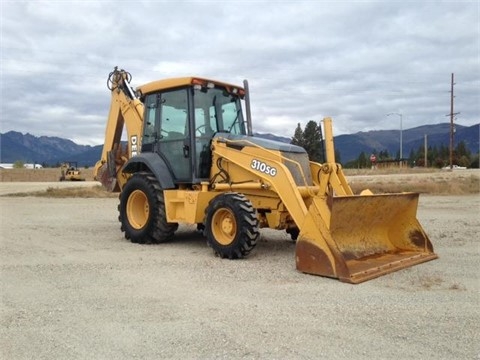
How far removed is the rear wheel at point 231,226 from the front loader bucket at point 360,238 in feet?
3.05

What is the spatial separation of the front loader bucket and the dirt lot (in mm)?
197

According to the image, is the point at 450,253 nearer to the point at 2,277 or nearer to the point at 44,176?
the point at 2,277

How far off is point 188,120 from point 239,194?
1961 mm

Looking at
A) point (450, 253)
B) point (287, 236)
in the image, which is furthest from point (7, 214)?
point (450, 253)

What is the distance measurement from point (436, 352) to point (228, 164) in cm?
526

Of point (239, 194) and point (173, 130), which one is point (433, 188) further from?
point (239, 194)

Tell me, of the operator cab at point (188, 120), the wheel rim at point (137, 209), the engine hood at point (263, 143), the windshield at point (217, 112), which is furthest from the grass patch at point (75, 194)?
the engine hood at point (263, 143)

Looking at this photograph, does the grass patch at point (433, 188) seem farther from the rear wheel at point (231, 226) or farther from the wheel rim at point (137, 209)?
the rear wheel at point (231, 226)

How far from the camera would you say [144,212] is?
9852mm

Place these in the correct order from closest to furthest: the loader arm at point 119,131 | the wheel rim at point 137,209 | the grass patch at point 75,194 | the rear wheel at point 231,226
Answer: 1. the rear wheel at point 231,226
2. the wheel rim at point 137,209
3. the loader arm at point 119,131
4. the grass patch at point 75,194

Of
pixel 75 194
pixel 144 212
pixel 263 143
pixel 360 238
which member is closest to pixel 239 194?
pixel 263 143

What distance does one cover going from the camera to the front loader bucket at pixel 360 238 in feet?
21.0

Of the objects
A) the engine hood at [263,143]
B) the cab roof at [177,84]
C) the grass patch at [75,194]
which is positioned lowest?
the grass patch at [75,194]

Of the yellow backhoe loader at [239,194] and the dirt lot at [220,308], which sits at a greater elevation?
the yellow backhoe loader at [239,194]
